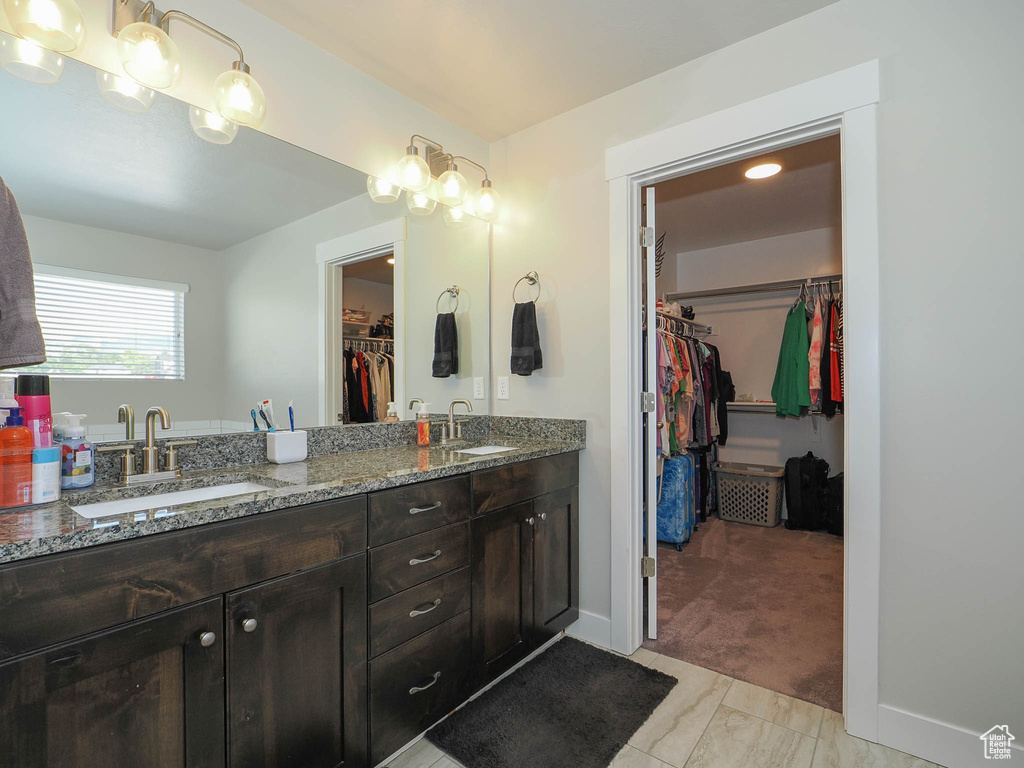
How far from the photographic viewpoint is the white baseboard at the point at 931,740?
150 centimetres

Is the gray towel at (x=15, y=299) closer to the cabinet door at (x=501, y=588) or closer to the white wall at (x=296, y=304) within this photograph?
the white wall at (x=296, y=304)

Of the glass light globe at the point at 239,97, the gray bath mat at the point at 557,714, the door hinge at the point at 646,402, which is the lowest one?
the gray bath mat at the point at 557,714

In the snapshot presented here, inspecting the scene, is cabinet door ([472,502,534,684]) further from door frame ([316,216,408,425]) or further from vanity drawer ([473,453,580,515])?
door frame ([316,216,408,425])

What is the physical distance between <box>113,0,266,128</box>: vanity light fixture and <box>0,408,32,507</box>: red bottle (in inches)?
40.3

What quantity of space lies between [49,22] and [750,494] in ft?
15.1

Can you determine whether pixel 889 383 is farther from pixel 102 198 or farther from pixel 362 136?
pixel 102 198

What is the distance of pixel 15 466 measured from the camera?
1078 millimetres

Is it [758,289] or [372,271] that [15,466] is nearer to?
[372,271]

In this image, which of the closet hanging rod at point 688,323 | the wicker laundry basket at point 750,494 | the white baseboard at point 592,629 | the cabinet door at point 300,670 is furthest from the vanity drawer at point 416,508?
the wicker laundry basket at point 750,494

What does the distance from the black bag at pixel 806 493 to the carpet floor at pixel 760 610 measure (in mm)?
162

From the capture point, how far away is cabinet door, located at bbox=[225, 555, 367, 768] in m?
1.14

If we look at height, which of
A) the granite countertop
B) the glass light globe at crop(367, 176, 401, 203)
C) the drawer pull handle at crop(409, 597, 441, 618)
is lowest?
the drawer pull handle at crop(409, 597, 441, 618)

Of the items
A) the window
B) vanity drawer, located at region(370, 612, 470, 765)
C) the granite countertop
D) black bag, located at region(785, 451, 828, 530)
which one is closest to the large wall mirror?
the window

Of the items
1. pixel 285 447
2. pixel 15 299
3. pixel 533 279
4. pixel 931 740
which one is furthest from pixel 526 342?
pixel 931 740
